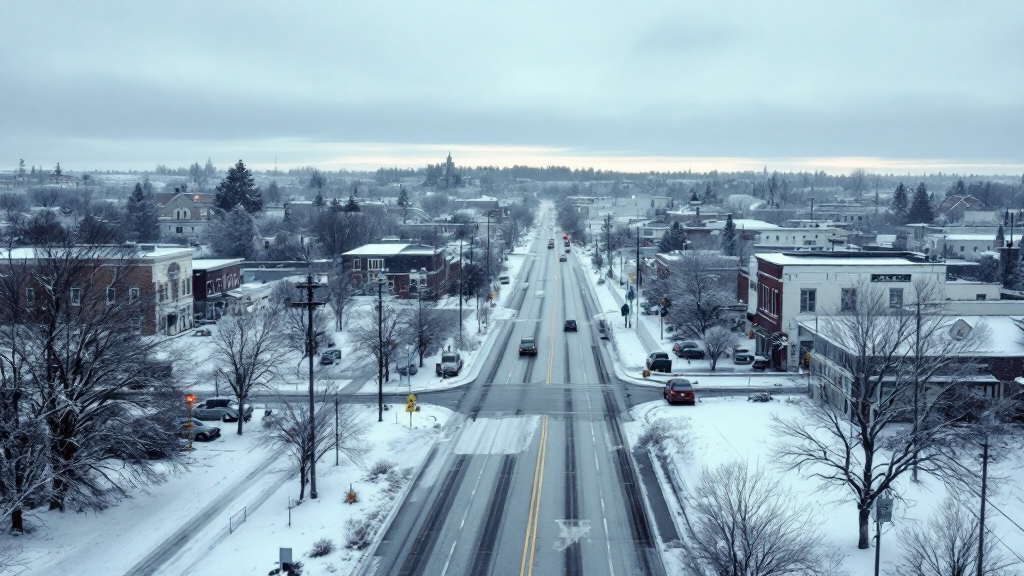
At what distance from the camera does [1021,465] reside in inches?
1026

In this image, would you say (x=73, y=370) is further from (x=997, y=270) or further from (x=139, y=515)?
(x=997, y=270)

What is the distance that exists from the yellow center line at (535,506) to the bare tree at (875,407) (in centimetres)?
690

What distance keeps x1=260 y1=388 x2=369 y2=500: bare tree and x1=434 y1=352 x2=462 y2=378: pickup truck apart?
28.4ft

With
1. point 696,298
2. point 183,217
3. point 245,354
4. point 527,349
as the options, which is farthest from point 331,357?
point 183,217

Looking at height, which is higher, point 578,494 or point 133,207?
point 133,207

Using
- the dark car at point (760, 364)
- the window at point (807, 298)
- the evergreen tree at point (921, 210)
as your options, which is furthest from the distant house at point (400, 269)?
the evergreen tree at point (921, 210)

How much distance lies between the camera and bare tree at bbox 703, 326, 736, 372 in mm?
44000

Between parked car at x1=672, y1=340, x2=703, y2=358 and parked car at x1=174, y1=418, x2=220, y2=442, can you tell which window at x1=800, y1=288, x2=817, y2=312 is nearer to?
parked car at x1=672, y1=340, x2=703, y2=358

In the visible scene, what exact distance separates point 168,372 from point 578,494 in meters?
14.0

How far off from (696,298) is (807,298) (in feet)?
25.4

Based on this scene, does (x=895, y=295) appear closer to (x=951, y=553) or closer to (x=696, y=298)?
(x=696, y=298)

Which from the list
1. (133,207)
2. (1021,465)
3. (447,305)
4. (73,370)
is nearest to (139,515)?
(73,370)

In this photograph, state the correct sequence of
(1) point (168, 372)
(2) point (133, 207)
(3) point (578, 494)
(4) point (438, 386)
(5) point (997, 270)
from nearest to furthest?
(3) point (578, 494) < (1) point (168, 372) < (4) point (438, 386) < (5) point (997, 270) < (2) point (133, 207)

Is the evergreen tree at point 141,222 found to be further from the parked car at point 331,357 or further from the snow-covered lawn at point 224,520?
the snow-covered lawn at point 224,520
